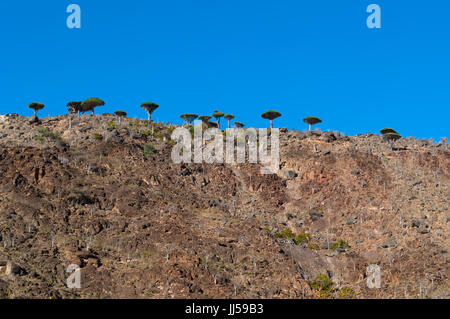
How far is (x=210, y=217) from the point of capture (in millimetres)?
37469

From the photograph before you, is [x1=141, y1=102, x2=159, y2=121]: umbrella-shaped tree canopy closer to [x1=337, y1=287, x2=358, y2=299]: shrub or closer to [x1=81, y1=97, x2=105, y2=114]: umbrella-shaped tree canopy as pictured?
[x1=81, y1=97, x2=105, y2=114]: umbrella-shaped tree canopy

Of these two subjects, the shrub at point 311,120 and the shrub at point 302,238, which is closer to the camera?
the shrub at point 302,238

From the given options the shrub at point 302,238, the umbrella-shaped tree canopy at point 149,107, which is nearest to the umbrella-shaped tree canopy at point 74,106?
the umbrella-shaped tree canopy at point 149,107

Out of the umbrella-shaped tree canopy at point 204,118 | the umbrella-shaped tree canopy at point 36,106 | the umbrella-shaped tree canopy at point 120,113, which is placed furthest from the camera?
the umbrella-shaped tree canopy at point 204,118

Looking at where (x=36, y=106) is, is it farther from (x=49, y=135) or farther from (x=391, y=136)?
(x=391, y=136)

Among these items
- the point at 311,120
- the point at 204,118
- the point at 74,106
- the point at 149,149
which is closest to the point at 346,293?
the point at 149,149

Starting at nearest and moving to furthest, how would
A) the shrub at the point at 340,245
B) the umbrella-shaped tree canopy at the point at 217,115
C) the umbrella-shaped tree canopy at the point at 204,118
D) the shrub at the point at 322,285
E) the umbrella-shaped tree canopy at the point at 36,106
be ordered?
1. the shrub at the point at 322,285
2. the shrub at the point at 340,245
3. the umbrella-shaped tree canopy at the point at 36,106
4. the umbrella-shaped tree canopy at the point at 217,115
5. the umbrella-shaped tree canopy at the point at 204,118

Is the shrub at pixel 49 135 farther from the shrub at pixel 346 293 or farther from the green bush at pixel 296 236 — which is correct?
the shrub at pixel 346 293

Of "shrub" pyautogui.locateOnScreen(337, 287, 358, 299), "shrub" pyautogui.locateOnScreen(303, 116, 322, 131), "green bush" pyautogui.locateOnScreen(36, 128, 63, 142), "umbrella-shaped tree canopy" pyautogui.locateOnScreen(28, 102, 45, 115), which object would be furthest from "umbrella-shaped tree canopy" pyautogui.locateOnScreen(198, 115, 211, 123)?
"shrub" pyautogui.locateOnScreen(337, 287, 358, 299)

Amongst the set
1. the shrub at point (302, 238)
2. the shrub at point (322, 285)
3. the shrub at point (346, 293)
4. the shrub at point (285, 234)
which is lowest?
the shrub at point (346, 293)

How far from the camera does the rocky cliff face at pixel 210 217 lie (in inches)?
1146

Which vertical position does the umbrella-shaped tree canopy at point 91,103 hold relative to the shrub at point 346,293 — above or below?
above

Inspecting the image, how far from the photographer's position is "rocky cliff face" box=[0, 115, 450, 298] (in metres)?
29.1
